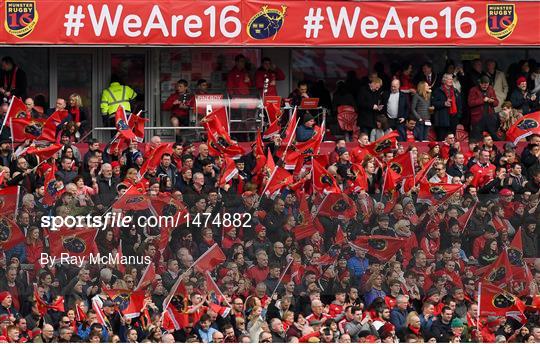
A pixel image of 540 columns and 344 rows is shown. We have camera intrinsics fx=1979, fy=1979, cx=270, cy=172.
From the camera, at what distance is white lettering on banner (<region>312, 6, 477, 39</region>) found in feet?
119

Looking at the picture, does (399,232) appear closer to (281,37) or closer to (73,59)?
(281,37)

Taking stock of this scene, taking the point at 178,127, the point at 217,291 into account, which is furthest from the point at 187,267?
the point at 178,127

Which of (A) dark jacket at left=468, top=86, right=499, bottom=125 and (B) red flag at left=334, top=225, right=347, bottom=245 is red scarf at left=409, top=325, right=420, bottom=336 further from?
(A) dark jacket at left=468, top=86, right=499, bottom=125

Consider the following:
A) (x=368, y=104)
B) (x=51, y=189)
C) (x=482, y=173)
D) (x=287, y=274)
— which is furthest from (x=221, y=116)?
A: (x=287, y=274)

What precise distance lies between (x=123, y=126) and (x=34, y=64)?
479 cm

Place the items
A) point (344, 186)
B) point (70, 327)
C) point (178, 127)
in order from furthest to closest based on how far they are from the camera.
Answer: point (178, 127), point (344, 186), point (70, 327)

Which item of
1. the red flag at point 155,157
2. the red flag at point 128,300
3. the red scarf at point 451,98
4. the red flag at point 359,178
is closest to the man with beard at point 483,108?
the red scarf at point 451,98

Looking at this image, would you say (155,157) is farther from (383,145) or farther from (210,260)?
(210,260)

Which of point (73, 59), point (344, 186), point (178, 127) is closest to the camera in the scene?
point (344, 186)

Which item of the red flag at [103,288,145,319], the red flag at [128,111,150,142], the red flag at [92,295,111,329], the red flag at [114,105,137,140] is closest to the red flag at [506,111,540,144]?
the red flag at [128,111,150,142]

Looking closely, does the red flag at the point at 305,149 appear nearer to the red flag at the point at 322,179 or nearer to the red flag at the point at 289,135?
the red flag at the point at 289,135

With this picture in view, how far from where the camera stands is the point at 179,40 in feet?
119

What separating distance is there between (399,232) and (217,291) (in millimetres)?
2677

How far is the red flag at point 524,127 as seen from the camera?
3506 cm
